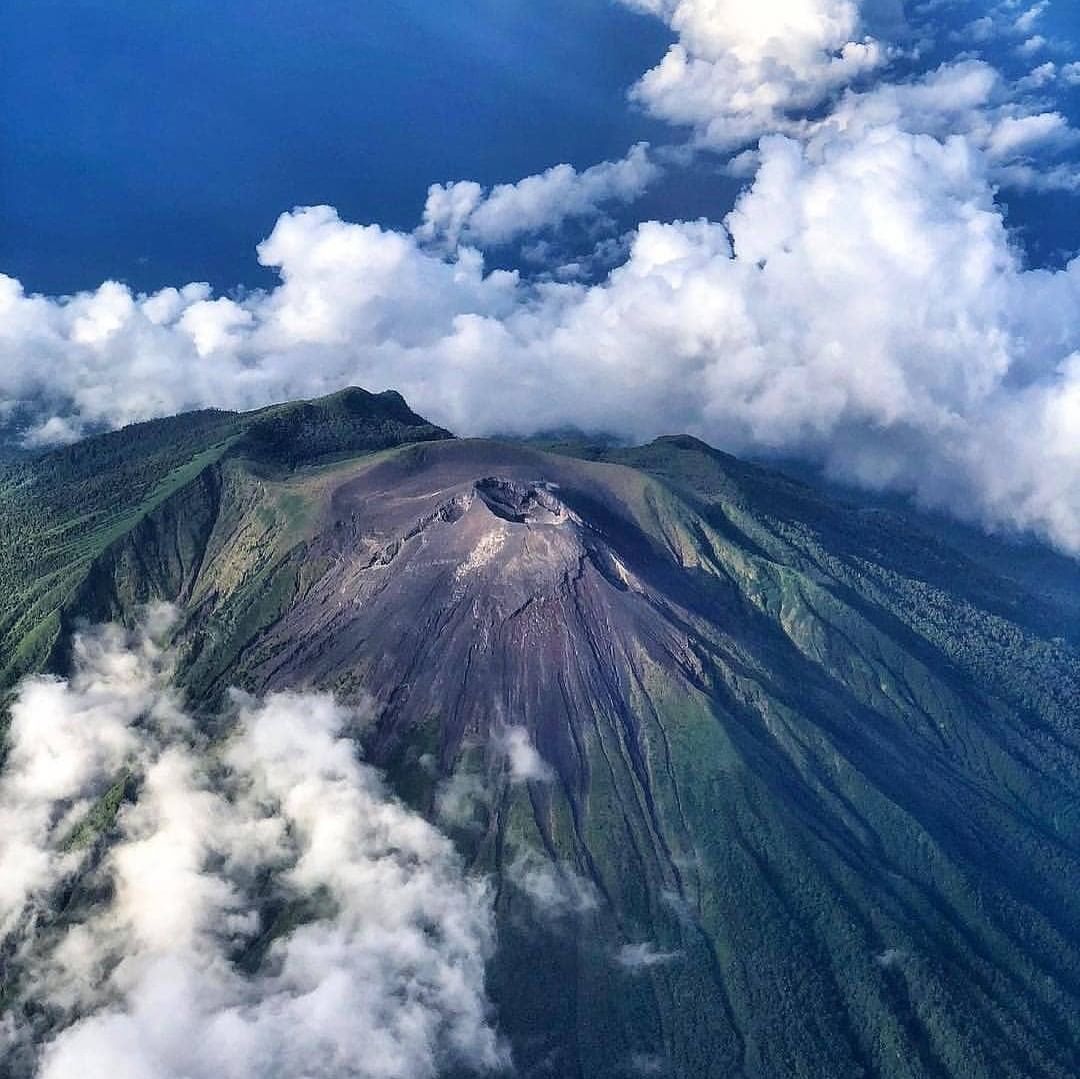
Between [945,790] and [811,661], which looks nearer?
[945,790]

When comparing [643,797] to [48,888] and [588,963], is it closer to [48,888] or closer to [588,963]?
[588,963]

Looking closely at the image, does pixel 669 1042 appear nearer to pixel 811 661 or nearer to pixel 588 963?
pixel 588 963

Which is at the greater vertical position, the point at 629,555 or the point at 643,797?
the point at 629,555

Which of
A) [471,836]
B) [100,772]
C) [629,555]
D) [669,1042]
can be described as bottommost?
[669,1042]

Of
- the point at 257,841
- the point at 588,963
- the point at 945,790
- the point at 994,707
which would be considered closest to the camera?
the point at 588,963

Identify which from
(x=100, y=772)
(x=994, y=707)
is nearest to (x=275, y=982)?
(x=100, y=772)

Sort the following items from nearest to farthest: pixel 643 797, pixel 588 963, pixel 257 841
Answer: pixel 588 963
pixel 257 841
pixel 643 797
